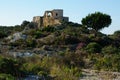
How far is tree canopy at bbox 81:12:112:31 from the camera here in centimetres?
7872

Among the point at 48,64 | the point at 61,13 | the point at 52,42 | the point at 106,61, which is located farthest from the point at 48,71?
the point at 61,13

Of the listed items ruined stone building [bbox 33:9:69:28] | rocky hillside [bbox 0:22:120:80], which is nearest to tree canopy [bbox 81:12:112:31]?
ruined stone building [bbox 33:9:69:28]

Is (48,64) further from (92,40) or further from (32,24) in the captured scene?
(32,24)

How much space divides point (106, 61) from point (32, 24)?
6376 cm

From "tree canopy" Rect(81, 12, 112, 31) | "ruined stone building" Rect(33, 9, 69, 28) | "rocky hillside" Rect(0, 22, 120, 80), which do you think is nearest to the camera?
"rocky hillside" Rect(0, 22, 120, 80)

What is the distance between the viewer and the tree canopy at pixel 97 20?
78719 millimetres

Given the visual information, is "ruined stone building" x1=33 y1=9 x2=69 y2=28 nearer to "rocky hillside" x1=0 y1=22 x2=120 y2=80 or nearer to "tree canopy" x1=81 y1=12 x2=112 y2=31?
"tree canopy" x1=81 y1=12 x2=112 y2=31

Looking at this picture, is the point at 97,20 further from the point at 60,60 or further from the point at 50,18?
the point at 60,60

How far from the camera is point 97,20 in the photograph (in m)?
78.3

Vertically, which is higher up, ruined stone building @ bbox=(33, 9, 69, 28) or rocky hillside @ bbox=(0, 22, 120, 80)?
ruined stone building @ bbox=(33, 9, 69, 28)

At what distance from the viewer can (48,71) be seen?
1769 centimetres

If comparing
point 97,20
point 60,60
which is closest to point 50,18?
point 97,20

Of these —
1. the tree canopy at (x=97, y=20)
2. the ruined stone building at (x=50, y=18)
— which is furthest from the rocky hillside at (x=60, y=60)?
the ruined stone building at (x=50, y=18)

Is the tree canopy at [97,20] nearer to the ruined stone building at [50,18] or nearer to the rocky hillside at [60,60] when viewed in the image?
the ruined stone building at [50,18]
